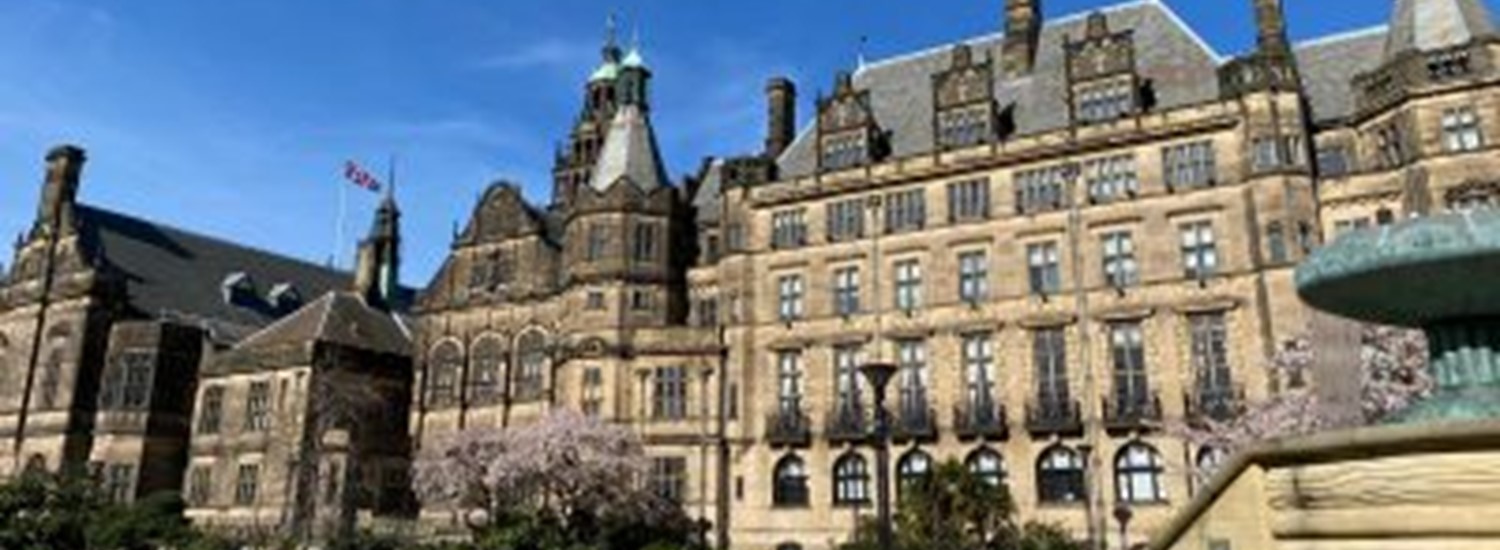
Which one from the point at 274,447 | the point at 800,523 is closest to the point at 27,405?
the point at 274,447

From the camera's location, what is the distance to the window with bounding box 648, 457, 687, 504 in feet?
152

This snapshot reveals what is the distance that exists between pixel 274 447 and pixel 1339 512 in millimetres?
52790

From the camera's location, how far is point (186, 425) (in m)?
60.7

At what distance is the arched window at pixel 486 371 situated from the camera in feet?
176

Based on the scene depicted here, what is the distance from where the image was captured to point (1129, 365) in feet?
132

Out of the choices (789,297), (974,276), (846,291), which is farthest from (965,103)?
(789,297)

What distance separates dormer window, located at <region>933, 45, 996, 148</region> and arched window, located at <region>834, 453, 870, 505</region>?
41.8 ft

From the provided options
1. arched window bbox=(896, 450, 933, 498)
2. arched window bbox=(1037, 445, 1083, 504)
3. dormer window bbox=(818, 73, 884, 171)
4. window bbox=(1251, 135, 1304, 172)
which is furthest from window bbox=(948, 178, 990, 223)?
window bbox=(1251, 135, 1304, 172)

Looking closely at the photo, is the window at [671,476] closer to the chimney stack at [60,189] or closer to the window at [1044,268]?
the window at [1044,268]

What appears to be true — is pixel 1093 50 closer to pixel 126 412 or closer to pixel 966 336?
pixel 966 336

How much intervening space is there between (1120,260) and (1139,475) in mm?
7570

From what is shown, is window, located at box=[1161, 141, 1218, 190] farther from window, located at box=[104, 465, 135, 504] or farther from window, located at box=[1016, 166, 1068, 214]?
window, located at box=[104, 465, 135, 504]

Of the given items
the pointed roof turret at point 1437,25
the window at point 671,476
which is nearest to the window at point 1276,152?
the pointed roof turret at point 1437,25

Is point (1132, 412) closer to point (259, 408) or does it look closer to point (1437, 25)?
point (1437, 25)
